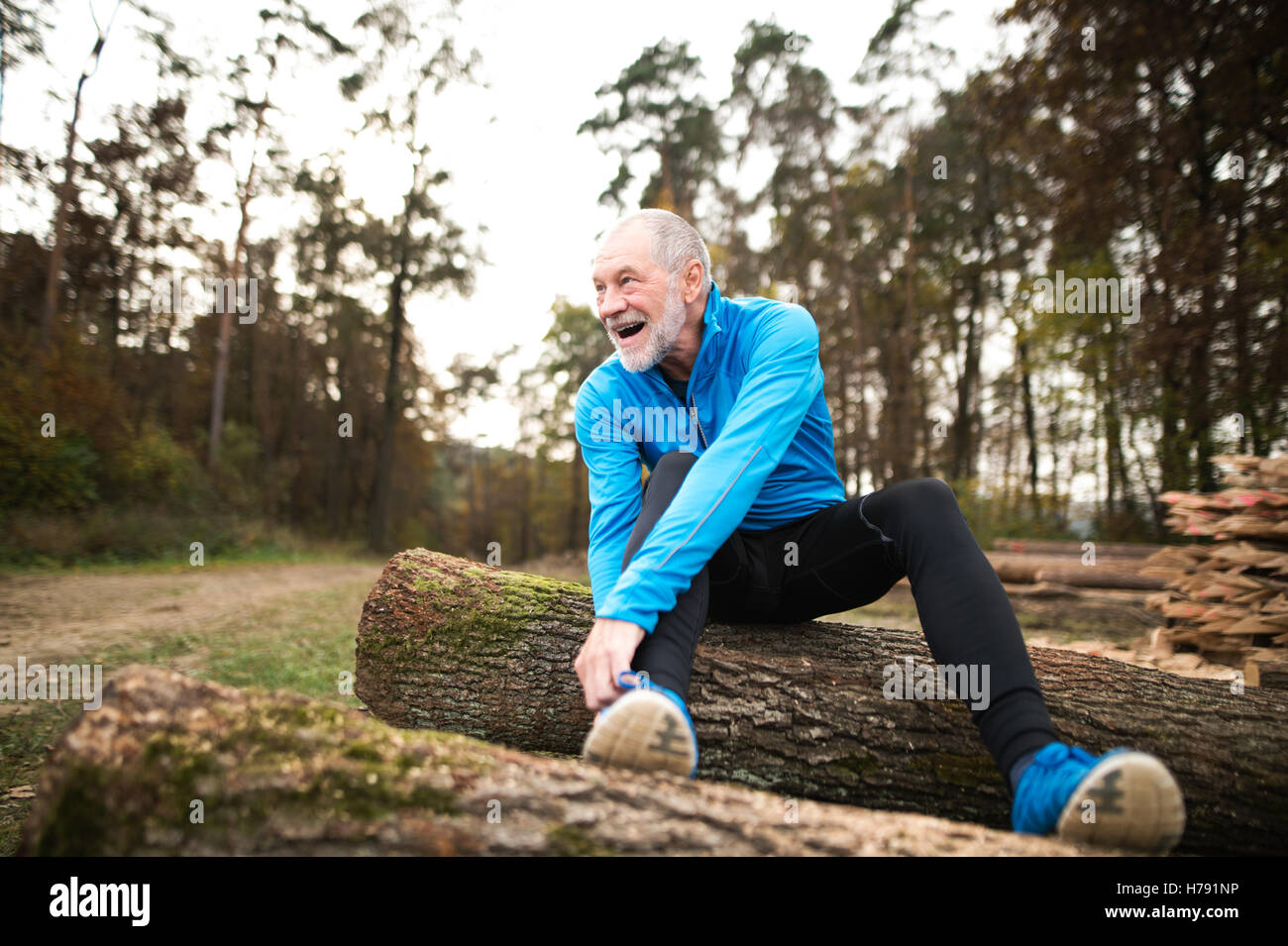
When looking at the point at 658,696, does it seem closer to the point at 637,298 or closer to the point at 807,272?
the point at 637,298

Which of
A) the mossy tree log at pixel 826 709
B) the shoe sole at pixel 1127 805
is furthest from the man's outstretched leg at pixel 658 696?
the shoe sole at pixel 1127 805

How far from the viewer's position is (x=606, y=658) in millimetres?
1517

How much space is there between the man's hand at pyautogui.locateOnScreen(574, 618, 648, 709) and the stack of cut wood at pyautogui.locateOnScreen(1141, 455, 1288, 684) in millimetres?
4519

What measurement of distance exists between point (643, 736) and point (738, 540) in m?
0.78

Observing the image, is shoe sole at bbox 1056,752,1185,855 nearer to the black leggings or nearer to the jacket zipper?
the black leggings

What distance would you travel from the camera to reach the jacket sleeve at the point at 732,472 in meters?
1.59

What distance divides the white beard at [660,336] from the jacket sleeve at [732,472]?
26cm

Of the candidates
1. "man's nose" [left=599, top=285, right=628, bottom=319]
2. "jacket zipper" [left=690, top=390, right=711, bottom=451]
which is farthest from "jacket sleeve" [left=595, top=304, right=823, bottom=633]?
"man's nose" [left=599, top=285, right=628, bottom=319]

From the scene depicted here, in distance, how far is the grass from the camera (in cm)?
291

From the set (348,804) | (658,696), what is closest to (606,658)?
(658,696)

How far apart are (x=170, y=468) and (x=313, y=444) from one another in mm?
11305

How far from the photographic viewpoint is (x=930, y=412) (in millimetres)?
19422

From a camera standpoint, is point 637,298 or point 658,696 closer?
point 658,696
